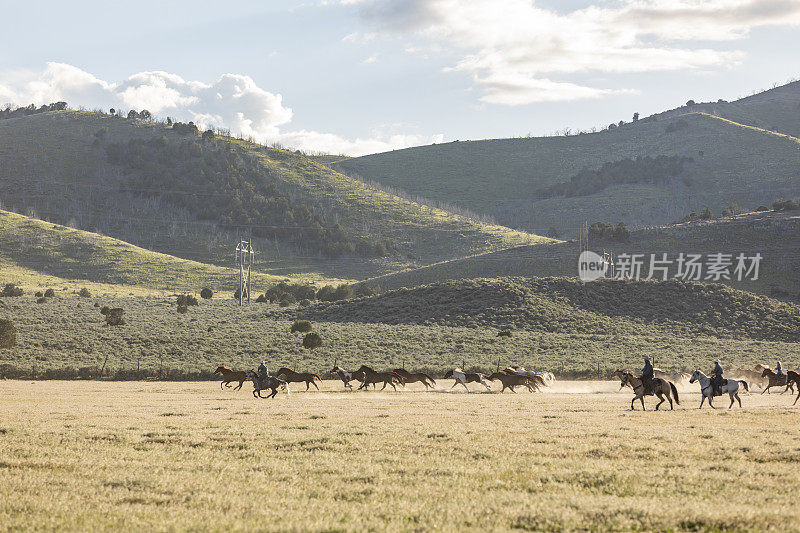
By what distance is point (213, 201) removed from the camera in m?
166

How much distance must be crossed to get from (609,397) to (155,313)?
56.4m

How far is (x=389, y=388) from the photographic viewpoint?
35.3m

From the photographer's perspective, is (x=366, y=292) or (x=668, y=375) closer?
(x=668, y=375)

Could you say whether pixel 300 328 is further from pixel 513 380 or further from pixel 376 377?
pixel 513 380

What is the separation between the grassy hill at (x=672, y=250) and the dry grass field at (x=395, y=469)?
81394 millimetres

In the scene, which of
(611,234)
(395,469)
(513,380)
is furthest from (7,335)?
(611,234)

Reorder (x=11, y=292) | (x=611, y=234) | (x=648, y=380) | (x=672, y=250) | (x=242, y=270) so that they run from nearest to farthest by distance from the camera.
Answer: (x=648, y=380) → (x=11, y=292) → (x=242, y=270) → (x=672, y=250) → (x=611, y=234)

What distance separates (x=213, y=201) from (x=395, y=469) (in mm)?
159657

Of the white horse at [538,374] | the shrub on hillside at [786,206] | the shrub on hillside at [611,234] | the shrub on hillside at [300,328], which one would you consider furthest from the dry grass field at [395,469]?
the shrub on hillside at [786,206]

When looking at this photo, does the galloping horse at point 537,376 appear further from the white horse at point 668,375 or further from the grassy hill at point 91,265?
the grassy hill at point 91,265

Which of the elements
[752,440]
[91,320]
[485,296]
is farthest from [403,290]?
[752,440]

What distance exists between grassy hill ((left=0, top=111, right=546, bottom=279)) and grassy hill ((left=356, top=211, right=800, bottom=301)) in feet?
87.1

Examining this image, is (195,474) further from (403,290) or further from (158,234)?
(158,234)

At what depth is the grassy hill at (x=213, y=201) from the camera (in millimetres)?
146125
